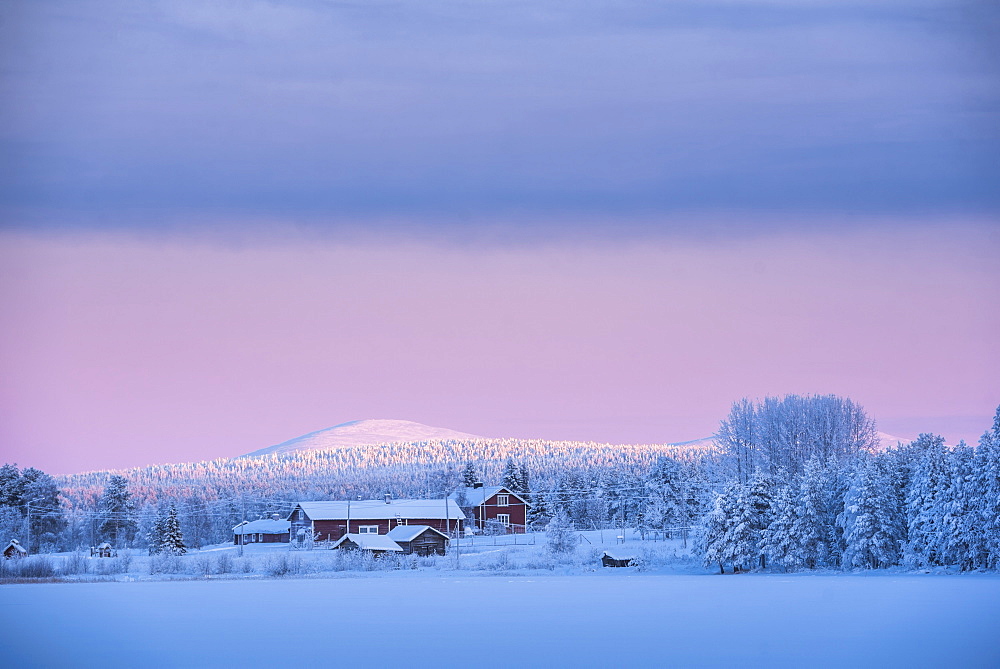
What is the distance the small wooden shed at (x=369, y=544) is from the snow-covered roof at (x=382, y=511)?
1366 cm

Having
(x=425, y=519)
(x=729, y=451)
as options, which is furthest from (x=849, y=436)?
(x=425, y=519)

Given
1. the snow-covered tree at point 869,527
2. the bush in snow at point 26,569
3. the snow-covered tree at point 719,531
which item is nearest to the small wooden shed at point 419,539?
the bush in snow at point 26,569

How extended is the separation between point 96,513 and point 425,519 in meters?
34.0

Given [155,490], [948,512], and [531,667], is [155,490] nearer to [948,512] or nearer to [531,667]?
[948,512]

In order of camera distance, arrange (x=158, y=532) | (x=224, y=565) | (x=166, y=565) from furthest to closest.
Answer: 1. (x=158, y=532)
2. (x=224, y=565)
3. (x=166, y=565)

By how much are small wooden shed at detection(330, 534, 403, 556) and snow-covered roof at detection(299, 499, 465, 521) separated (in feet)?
44.8

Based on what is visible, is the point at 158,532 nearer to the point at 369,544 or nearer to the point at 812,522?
the point at 369,544

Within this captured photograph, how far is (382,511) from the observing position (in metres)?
93.6

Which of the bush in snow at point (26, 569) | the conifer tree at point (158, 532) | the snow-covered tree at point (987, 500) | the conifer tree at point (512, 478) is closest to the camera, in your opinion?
the snow-covered tree at point (987, 500)

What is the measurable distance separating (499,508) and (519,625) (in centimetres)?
8735

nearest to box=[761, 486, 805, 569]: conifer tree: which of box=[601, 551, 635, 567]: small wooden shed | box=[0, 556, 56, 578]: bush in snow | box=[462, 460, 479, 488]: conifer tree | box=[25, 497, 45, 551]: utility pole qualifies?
box=[601, 551, 635, 567]: small wooden shed

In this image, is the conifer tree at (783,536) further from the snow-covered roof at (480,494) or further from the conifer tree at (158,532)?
the snow-covered roof at (480,494)

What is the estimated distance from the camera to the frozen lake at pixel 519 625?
83.7 ft

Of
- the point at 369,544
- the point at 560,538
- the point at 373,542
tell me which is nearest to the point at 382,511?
the point at 373,542
